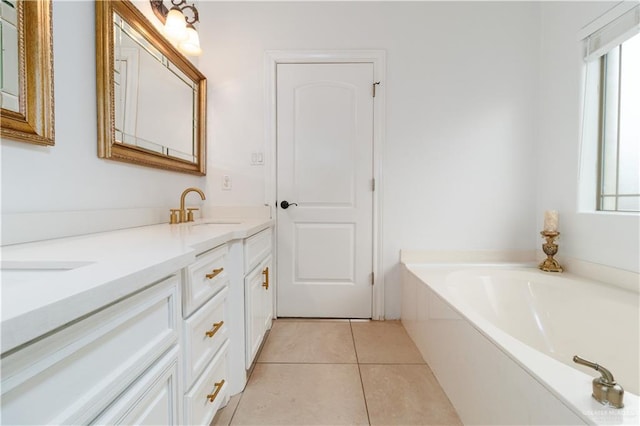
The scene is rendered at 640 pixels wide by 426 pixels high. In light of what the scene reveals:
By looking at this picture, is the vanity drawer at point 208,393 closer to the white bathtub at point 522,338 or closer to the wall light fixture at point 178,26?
the white bathtub at point 522,338

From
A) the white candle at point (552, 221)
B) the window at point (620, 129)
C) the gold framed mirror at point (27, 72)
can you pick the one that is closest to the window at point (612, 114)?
the window at point (620, 129)

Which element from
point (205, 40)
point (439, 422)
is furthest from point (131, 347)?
point (205, 40)

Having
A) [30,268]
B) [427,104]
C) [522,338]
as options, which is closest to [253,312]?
[30,268]

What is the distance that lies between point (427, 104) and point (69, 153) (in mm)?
2129

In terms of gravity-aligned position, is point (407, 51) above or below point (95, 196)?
above

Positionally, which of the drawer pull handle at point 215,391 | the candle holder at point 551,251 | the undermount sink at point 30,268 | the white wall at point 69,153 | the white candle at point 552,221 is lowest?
the drawer pull handle at point 215,391

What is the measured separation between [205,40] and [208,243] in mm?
1868

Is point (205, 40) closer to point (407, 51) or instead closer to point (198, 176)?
point (198, 176)

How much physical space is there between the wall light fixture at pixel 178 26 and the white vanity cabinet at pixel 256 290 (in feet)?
3.95

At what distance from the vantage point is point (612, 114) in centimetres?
162

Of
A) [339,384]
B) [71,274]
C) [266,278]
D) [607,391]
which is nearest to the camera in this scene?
[71,274]

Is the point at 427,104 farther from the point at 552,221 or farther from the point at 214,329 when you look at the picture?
the point at 214,329

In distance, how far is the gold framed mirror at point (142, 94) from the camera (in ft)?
3.92

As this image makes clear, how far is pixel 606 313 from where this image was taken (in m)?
1.31
